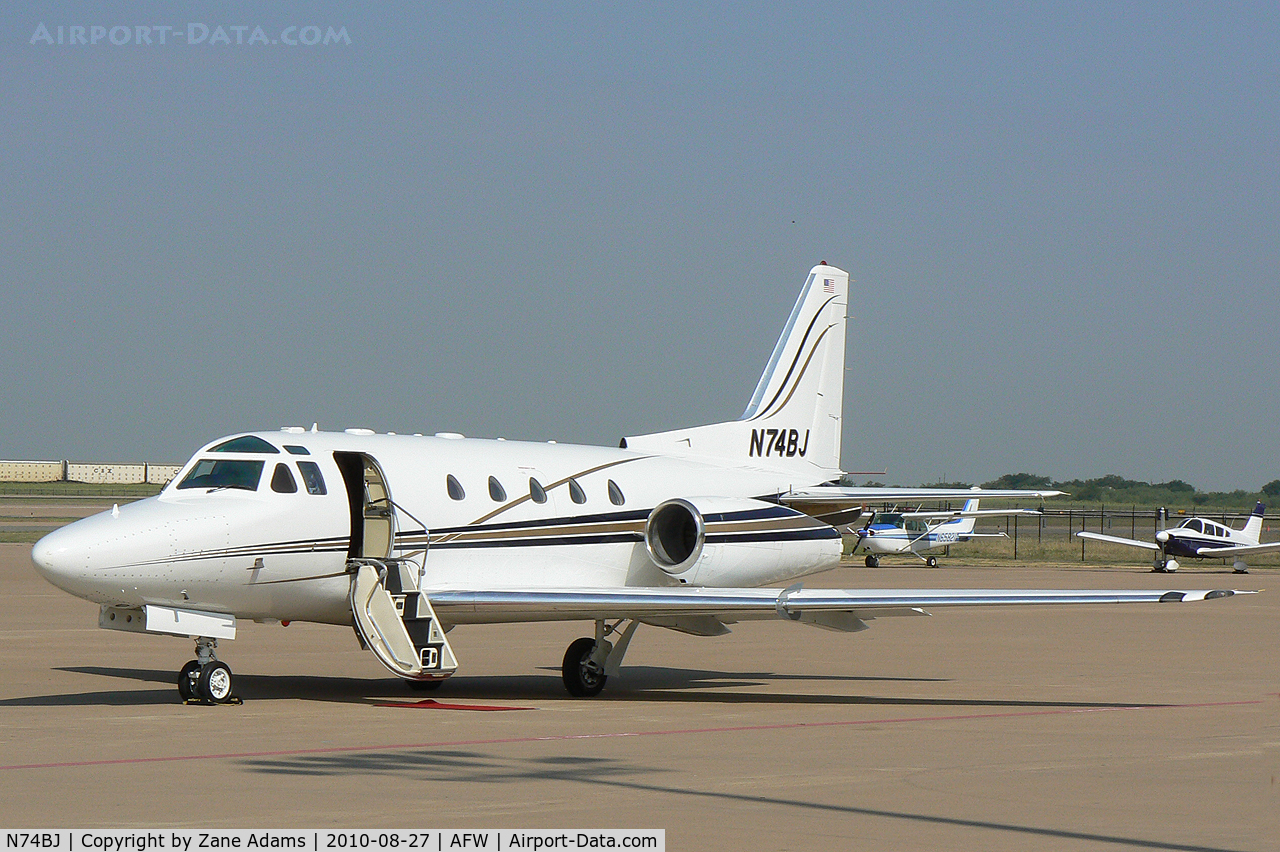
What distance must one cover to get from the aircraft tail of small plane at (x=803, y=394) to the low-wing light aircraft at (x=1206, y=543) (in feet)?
109

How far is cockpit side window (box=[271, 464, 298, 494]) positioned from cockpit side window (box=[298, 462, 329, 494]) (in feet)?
0.41

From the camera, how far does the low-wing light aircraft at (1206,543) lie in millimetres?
52625

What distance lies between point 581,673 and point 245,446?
4.53 m

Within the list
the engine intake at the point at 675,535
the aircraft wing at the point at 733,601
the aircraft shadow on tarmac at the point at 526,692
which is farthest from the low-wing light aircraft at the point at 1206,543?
the aircraft wing at the point at 733,601

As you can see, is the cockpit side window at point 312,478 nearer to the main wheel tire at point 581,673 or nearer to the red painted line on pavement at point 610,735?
the main wheel tire at point 581,673

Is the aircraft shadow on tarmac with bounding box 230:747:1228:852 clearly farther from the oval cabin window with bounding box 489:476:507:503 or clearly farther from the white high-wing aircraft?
the oval cabin window with bounding box 489:476:507:503

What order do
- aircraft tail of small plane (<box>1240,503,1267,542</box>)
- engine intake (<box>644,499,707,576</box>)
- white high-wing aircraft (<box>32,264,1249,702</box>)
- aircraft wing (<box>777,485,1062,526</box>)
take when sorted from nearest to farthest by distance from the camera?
1. white high-wing aircraft (<box>32,264,1249,702</box>)
2. engine intake (<box>644,499,707,576</box>)
3. aircraft wing (<box>777,485,1062,526</box>)
4. aircraft tail of small plane (<box>1240,503,1267,542</box>)

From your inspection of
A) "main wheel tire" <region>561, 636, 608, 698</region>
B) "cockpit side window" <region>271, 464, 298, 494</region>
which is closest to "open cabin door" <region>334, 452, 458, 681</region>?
"cockpit side window" <region>271, 464, 298, 494</region>

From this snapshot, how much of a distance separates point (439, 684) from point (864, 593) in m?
5.10

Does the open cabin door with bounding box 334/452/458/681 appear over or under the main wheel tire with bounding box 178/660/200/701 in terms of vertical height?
over

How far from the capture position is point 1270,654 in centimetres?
2334

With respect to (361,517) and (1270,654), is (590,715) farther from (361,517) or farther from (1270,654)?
(1270,654)

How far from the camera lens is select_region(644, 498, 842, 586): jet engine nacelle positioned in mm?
18531

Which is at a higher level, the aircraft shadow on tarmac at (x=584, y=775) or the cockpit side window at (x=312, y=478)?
the cockpit side window at (x=312, y=478)
